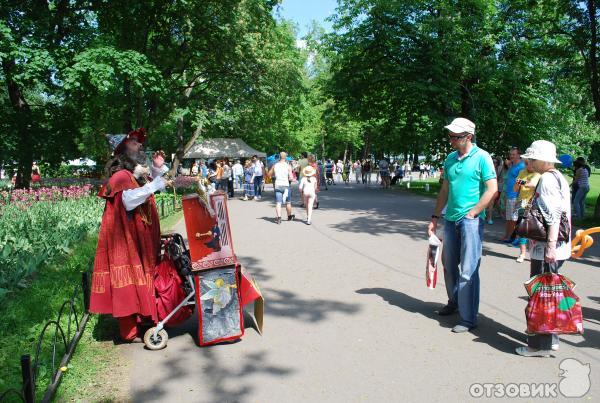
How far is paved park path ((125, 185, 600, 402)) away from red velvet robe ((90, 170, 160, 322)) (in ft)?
1.64

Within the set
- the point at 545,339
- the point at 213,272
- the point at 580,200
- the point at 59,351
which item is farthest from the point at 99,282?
the point at 580,200

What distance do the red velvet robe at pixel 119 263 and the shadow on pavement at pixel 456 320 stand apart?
9.34 feet

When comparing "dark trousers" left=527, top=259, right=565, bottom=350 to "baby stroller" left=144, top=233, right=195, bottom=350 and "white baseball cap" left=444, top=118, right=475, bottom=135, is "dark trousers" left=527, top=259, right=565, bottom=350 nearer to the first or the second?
"white baseball cap" left=444, top=118, right=475, bottom=135

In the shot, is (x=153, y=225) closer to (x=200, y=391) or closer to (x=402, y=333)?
(x=200, y=391)

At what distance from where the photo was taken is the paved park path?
364cm

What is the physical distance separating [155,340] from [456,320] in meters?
2.98

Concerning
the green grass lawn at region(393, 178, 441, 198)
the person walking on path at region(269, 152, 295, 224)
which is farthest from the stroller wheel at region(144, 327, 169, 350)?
the green grass lawn at region(393, 178, 441, 198)

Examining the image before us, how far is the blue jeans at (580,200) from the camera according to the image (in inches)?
500

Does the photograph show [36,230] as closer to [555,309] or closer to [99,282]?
[99,282]

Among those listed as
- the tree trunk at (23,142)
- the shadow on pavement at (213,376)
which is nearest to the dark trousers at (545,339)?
the shadow on pavement at (213,376)

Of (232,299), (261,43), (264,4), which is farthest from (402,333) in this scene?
(261,43)

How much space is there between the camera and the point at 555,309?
155 inches

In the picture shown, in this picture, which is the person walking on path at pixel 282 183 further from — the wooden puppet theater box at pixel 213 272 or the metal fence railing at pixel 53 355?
the wooden puppet theater box at pixel 213 272

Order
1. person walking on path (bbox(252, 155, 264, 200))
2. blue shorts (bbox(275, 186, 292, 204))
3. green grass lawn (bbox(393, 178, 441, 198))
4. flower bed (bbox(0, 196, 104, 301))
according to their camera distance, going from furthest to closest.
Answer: green grass lawn (bbox(393, 178, 441, 198))
person walking on path (bbox(252, 155, 264, 200))
blue shorts (bbox(275, 186, 292, 204))
flower bed (bbox(0, 196, 104, 301))
